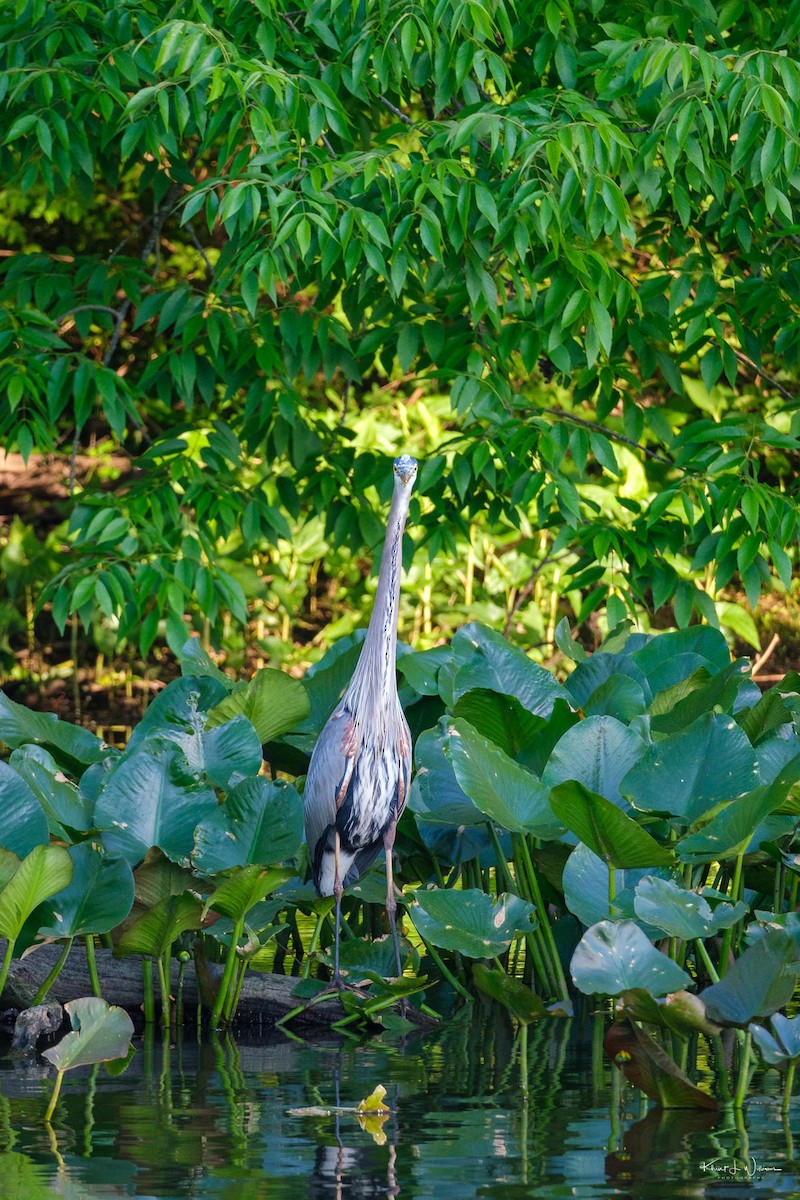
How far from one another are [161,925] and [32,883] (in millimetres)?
360

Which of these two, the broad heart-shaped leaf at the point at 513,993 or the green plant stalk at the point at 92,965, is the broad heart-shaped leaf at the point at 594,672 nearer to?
the broad heart-shaped leaf at the point at 513,993

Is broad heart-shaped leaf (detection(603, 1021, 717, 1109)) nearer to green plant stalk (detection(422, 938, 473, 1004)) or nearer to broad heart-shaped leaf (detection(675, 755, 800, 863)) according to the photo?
broad heart-shaped leaf (detection(675, 755, 800, 863))

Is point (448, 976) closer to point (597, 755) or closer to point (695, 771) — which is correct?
point (597, 755)

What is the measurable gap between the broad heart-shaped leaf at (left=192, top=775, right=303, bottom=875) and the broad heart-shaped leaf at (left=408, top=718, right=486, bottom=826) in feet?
1.10

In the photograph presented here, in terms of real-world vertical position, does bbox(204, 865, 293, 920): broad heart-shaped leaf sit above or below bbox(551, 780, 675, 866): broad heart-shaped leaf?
below

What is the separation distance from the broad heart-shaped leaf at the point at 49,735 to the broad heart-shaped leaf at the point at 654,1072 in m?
1.83

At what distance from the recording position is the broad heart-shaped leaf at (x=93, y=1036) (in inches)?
98.4

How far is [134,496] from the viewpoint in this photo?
17.6 feet

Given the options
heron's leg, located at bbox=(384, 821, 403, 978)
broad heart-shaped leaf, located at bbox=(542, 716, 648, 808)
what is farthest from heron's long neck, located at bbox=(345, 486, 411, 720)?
broad heart-shaped leaf, located at bbox=(542, 716, 648, 808)

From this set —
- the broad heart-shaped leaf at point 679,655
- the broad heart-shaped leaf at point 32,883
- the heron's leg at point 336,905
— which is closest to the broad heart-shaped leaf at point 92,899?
the broad heart-shaped leaf at point 32,883

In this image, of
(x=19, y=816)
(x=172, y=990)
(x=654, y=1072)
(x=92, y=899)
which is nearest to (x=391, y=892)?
(x=172, y=990)

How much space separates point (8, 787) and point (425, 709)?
1504mm

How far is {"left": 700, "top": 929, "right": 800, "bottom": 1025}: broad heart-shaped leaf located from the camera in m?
2.41

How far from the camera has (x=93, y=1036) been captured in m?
2.52
